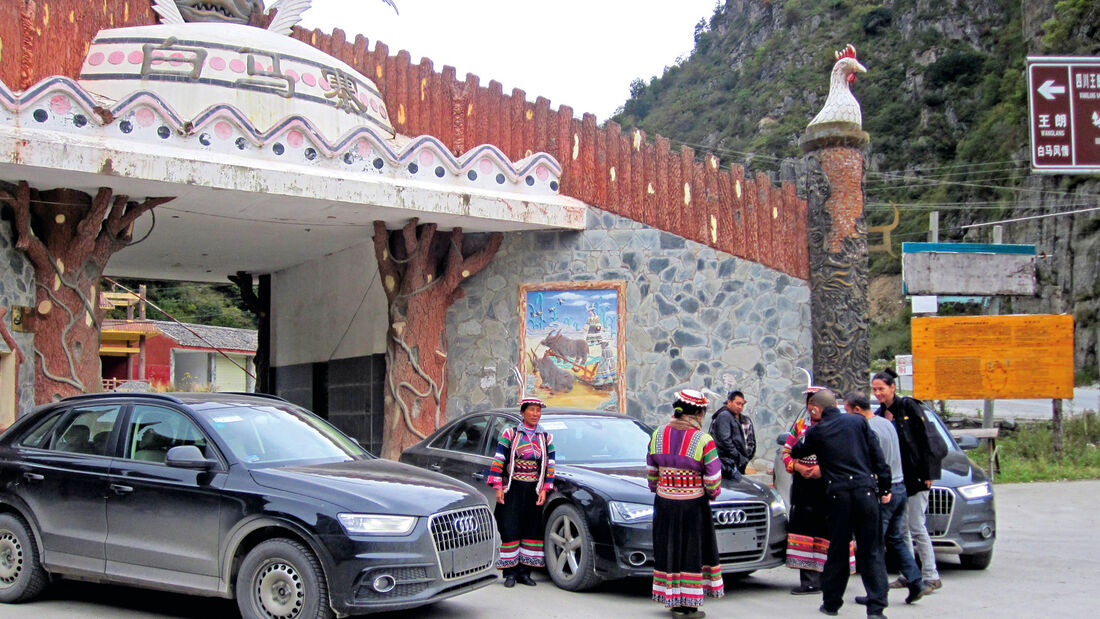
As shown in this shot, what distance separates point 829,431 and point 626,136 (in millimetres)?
8499

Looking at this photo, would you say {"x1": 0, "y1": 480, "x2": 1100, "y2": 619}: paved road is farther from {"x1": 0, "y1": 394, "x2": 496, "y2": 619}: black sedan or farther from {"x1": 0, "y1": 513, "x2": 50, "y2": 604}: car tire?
{"x1": 0, "y1": 394, "x2": 496, "y2": 619}: black sedan

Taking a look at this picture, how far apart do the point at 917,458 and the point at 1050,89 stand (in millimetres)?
8183

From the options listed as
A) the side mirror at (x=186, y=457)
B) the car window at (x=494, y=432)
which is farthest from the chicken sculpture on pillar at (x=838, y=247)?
the side mirror at (x=186, y=457)

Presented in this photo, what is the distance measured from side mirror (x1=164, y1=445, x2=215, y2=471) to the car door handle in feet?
1.54

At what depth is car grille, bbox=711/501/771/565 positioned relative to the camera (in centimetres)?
792

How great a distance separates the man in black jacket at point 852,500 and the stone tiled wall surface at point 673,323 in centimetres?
715

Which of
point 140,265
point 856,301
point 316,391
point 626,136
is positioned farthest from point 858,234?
point 140,265

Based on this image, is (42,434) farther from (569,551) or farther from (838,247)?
(838,247)

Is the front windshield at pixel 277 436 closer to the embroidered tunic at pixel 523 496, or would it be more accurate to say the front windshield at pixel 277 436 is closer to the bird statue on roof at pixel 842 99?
the embroidered tunic at pixel 523 496

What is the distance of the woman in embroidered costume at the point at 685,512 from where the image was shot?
697 centimetres

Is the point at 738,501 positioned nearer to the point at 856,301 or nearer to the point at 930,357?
the point at 856,301

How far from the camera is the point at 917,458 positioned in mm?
8031

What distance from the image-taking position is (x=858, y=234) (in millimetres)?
14789

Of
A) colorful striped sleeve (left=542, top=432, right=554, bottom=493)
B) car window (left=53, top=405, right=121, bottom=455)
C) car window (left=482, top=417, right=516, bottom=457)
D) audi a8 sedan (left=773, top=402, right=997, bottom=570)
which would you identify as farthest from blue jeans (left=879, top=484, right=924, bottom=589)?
car window (left=53, top=405, right=121, bottom=455)
